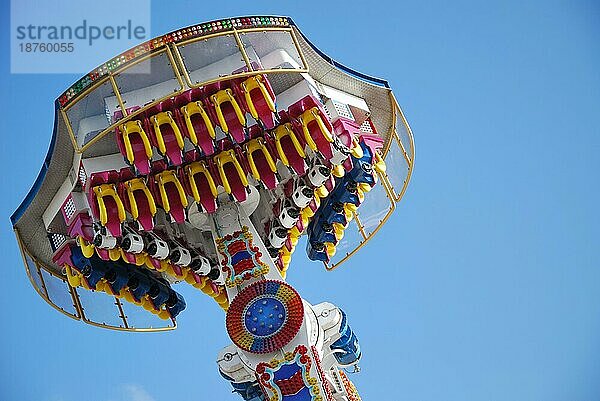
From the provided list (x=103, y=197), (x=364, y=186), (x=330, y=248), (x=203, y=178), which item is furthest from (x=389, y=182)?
(x=103, y=197)

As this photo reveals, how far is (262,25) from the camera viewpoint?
75.0ft

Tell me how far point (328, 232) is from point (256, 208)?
2373 millimetres

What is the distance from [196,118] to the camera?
22.7m

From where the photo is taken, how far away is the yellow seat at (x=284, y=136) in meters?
23.8

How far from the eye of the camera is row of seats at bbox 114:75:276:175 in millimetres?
22484

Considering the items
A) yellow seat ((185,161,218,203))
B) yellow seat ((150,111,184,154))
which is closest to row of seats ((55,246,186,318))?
yellow seat ((185,161,218,203))

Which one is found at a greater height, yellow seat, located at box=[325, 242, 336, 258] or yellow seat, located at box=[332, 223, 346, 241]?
yellow seat, located at box=[332, 223, 346, 241]

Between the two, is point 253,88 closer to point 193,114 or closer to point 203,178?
point 193,114

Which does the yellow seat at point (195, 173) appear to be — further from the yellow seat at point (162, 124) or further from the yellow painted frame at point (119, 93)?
the yellow painted frame at point (119, 93)

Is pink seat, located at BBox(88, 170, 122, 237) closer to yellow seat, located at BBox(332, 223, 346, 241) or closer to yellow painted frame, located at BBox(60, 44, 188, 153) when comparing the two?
yellow painted frame, located at BBox(60, 44, 188, 153)

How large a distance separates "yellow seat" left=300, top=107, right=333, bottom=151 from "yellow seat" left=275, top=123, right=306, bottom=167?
25 centimetres

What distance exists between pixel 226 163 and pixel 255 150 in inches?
28.6

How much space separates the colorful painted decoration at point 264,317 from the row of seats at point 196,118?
354cm

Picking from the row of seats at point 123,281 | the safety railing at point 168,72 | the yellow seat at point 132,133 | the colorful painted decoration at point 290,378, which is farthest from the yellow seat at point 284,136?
the row of seats at point 123,281
